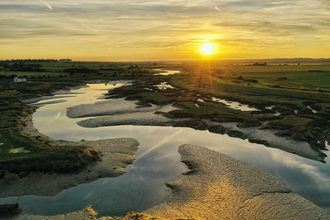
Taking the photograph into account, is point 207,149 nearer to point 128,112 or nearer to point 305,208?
point 305,208

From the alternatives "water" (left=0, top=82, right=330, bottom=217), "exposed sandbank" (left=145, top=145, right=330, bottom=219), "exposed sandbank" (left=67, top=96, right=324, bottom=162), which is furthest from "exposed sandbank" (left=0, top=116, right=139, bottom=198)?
"exposed sandbank" (left=67, top=96, right=324, bottom=162)

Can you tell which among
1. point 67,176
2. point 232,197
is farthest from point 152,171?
point 232,197

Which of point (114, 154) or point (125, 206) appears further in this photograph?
point (114, 154)

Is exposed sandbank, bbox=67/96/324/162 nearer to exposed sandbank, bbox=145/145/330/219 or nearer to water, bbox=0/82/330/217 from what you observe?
water, bbox=0/82/330/217

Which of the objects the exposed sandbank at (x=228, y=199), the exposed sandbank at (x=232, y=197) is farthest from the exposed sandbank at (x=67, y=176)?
the exposed sandbank at (x=232, y=197)

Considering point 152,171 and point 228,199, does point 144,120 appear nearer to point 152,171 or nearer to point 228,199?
point 152,171

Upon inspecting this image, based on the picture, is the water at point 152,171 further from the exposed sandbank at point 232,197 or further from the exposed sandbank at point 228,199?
the exposed sandbank at point 232,197

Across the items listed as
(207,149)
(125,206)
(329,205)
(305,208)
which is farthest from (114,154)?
(329,205)
